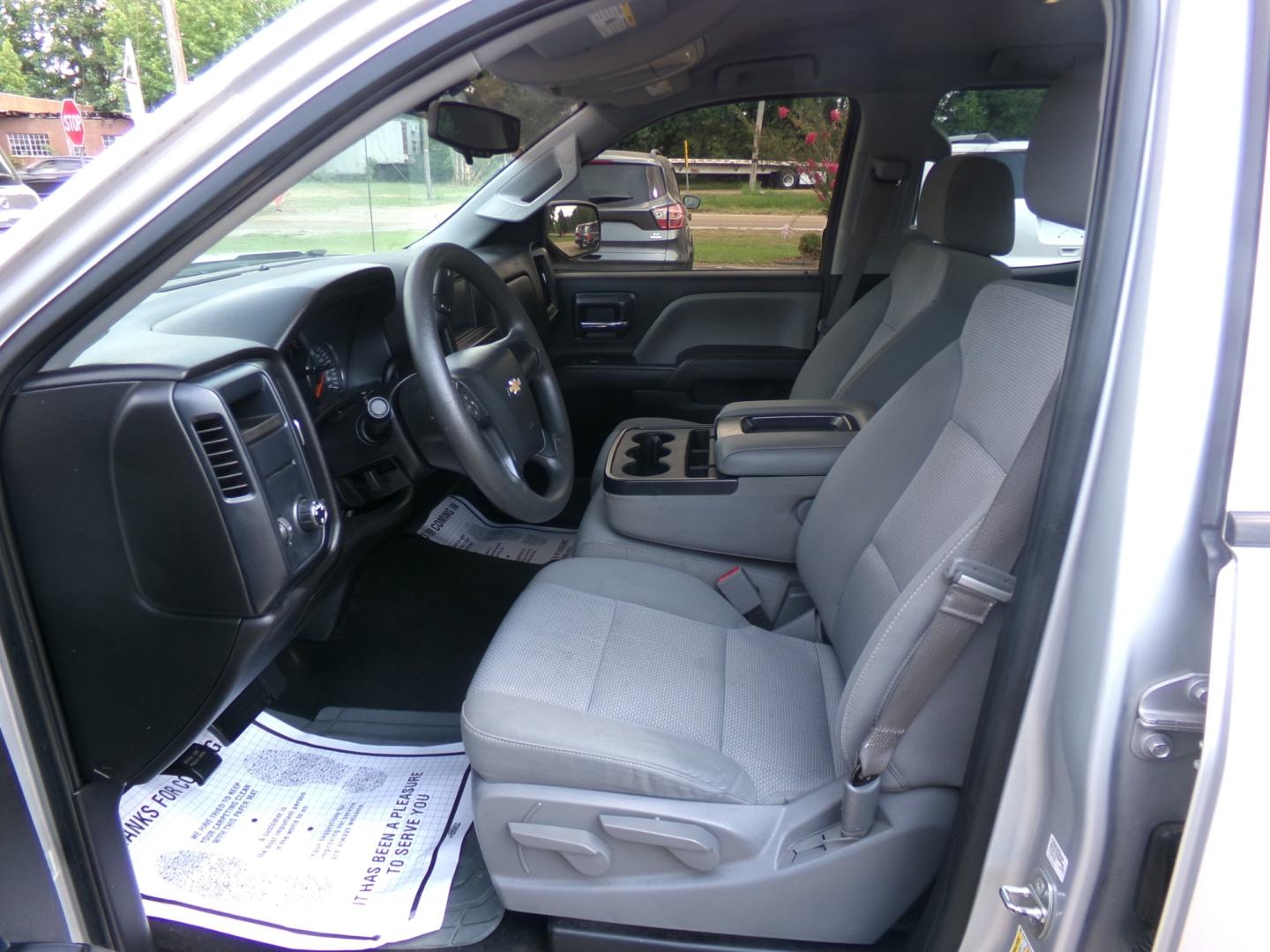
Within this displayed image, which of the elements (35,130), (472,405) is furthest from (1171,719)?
(35,130)

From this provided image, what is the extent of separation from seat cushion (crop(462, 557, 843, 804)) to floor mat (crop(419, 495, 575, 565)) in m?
0.93

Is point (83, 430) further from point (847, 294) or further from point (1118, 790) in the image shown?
point (847, 294)

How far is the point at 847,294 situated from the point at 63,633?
248 centimetres

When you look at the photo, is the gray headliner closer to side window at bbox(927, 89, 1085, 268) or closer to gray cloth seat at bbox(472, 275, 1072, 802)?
side window at bbox(927, 89, 1085, 268)

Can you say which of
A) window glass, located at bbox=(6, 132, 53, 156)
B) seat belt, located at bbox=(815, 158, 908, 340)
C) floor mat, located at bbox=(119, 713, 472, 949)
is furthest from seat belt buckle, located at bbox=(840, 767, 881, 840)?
window glass, located at bbox=(6, 132, 53, 156)

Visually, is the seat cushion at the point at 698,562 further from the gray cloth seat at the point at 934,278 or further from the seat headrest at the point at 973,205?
the seat headrest at the point at 973,205

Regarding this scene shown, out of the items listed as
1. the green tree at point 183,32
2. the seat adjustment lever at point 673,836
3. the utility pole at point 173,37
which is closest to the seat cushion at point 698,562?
the seat adjustment lever at point 673,836

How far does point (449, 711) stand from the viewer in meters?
1.89

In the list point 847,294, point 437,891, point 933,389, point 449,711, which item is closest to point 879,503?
point 933,389

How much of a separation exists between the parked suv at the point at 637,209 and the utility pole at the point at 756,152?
9.0 inches

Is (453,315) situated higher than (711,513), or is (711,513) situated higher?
(453,315)

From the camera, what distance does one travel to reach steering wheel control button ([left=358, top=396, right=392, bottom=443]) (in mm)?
1667

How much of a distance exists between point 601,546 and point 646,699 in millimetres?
634

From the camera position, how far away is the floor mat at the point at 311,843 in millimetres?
1264
